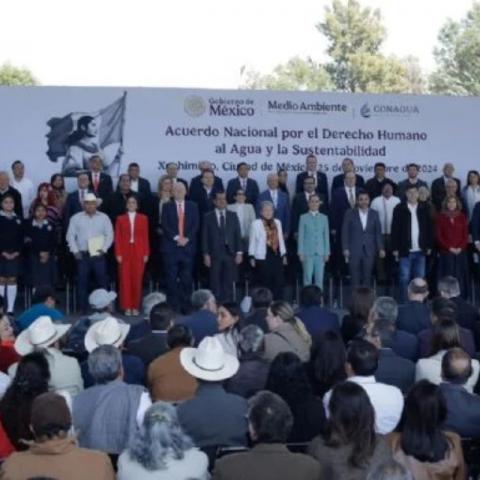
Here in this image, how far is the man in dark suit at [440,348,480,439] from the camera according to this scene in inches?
236

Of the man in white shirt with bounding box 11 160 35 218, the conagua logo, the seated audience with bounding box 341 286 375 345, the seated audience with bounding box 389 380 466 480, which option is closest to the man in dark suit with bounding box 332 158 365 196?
the conagua logo

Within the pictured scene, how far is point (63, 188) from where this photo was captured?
14.6 m

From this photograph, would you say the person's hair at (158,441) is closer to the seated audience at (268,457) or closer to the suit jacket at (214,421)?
the seated audience at (268,457)

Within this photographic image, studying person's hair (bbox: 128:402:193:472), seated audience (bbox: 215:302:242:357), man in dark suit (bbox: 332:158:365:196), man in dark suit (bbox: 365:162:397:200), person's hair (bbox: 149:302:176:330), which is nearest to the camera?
person's hair (bbox: 128:402:193:472)

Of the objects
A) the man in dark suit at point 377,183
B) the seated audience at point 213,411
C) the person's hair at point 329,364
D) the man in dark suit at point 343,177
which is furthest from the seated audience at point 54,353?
the man in dark suit at point 377,183

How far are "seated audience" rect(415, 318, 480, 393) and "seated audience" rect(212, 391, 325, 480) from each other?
6.83 feet

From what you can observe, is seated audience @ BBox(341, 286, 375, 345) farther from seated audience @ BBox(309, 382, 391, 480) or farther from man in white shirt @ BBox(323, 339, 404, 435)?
seated audience @ BBox(309, 382, 391, 480)

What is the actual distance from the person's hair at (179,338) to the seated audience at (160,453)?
2.13 meters

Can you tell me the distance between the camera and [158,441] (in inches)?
188

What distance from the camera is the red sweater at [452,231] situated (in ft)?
47.2

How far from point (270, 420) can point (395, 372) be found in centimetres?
233

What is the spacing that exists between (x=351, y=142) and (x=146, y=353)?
906 centimetres

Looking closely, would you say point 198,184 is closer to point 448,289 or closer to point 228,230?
point 228,230

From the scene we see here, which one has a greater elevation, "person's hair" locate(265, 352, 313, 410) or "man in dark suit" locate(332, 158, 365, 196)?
"man in dark suit" locate(332, 158, 365, 196)
